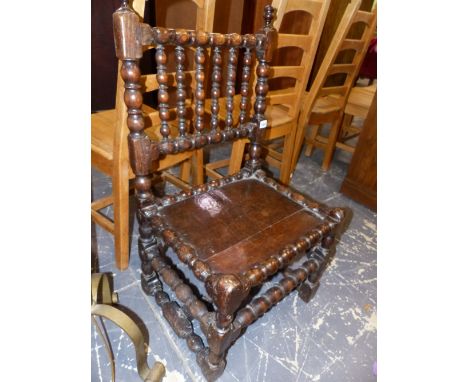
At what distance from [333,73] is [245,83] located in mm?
1052

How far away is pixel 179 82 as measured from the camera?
0.94 metres

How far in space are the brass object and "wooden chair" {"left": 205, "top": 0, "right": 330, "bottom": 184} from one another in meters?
1.10

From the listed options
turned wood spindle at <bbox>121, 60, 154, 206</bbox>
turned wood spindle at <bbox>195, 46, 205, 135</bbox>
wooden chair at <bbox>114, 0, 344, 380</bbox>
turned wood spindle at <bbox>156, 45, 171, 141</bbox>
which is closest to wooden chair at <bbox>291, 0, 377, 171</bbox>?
wooden chair at <bbox>114, 0, 344, 380</bbox>

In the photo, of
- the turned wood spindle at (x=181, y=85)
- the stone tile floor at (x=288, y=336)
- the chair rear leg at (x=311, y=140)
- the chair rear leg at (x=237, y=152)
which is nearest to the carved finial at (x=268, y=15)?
the turned wood spindle at (x=181, y=85)

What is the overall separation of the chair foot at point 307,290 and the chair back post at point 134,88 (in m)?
0.75

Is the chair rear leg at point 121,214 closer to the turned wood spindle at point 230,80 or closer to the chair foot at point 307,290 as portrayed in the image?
the turned wood spindle at point 230,80

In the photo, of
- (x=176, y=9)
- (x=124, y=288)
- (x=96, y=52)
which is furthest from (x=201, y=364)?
(x=176, y=9)

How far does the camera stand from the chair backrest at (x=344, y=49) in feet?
5.44

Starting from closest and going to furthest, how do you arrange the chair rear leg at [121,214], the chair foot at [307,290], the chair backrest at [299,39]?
the chair rear leg at [121,214] → the chair foot at [307,290] → the chair backrest at [299,39]

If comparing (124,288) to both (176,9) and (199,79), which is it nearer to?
(199,79)

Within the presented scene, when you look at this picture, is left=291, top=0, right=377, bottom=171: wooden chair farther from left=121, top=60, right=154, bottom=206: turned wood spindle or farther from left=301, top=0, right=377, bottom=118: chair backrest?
left=121, top=60, right=154, bottom=206: turned wood spindle

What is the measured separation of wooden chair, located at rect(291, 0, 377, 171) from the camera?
1687 mm

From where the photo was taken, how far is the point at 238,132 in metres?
1.16
